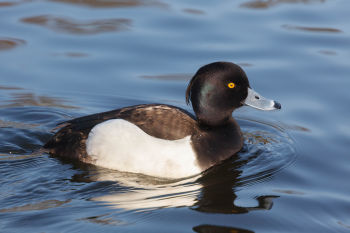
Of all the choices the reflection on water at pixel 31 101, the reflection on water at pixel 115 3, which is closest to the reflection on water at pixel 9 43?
the reflection on water at pixel 31 101

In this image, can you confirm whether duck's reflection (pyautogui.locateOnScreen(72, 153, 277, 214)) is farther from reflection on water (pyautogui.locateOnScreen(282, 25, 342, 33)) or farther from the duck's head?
reflection on water (pyautogui.locateOnScreen(282, 25, 342, 33))

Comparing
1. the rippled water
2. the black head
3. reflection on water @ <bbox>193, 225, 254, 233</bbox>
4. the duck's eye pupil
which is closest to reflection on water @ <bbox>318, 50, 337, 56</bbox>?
the rippled water

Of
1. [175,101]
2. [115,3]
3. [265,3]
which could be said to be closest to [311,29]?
[265,3]

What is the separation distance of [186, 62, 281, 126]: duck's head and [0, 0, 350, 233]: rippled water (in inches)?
19.7

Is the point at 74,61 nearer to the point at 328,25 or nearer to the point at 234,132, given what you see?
the point at 234,132

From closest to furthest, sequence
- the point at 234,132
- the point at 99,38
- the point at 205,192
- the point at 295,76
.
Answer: the point at 205,192
the point at 234,132
the point at 295,76
the point at 99,38

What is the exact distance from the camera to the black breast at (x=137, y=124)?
6312 mm

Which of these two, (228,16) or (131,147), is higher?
(228,16)

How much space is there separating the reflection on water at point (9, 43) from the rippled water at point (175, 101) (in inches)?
0.7

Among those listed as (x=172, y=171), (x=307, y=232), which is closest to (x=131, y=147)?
(x=172, y=171)

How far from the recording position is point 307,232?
521cm

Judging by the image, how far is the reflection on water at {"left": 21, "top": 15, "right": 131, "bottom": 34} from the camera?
1021 cm

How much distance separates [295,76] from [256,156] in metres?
2.24

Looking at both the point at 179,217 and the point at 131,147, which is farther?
the point at 131,147
